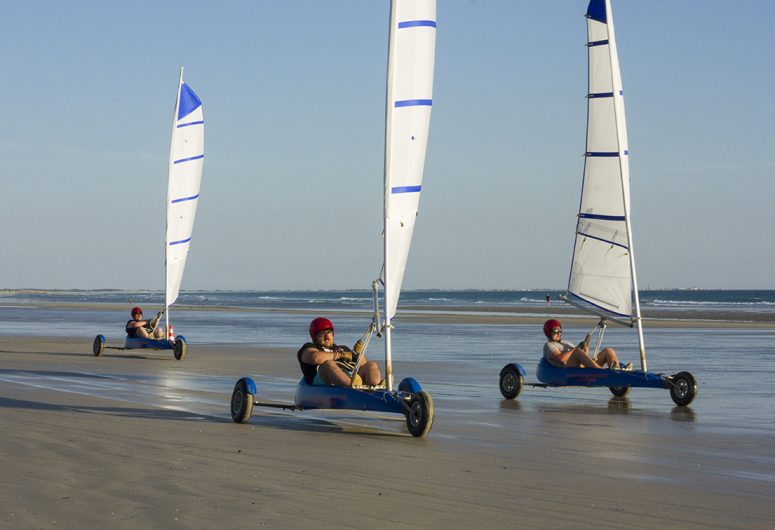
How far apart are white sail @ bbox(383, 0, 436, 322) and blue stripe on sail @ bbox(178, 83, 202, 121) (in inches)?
782

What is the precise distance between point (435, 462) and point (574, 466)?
1.17 metres

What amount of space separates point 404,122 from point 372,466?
4.32m

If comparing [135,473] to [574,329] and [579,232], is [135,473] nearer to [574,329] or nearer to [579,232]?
[579,232]

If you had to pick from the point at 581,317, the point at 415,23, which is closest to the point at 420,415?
the point at 415,23

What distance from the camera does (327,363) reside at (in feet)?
40.3

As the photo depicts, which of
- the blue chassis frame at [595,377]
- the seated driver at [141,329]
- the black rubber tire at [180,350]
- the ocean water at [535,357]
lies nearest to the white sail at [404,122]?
the ocean water at [535,357]

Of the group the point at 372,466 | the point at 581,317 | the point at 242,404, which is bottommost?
the point at 372,466

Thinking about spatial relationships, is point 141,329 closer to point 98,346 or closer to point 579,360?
point 98,346

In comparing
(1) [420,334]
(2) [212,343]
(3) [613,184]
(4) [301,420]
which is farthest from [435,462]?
(1) [420,334]

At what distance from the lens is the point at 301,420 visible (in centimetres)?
1299

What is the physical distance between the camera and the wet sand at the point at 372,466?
728 cm

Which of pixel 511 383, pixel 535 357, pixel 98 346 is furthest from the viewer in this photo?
pixel 98 346

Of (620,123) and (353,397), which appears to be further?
(620,123)

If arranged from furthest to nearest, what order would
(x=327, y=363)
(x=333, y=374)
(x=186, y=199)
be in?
(x=186, y=199)
(x=327, y=363)
(x=333, y=374)
